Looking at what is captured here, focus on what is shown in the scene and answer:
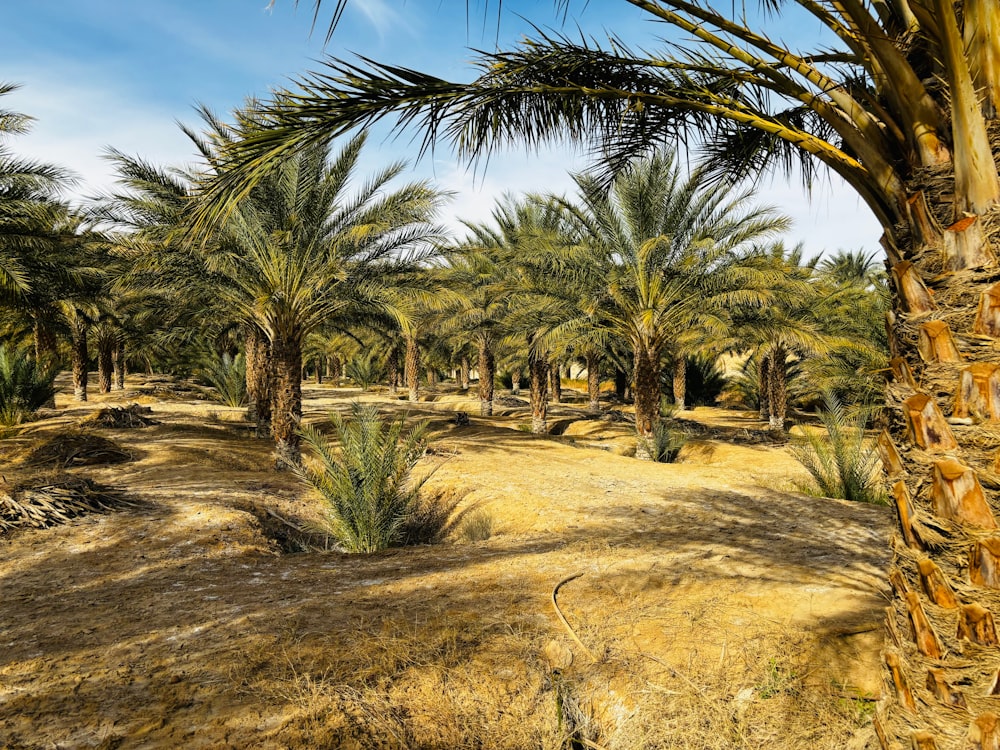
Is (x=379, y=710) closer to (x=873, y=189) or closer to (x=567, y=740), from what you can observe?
(x=567, y=740)

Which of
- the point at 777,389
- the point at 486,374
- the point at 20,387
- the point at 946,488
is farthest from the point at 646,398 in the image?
the point at 20,387

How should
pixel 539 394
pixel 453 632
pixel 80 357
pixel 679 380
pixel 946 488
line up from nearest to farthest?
pixel 946 488, pixel 453 632, pixel 539 394, pixel 80 357, pixel 679 380

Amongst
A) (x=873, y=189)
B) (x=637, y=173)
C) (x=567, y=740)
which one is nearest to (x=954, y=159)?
(x=873, y=189)

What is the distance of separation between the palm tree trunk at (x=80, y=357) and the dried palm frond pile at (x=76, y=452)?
10.5 metres

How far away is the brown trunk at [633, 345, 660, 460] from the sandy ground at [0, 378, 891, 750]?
209 inches

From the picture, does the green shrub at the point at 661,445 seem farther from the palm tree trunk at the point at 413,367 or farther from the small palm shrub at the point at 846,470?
the palm tree trunk at the point at 413,367

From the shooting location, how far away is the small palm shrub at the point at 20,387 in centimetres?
1184

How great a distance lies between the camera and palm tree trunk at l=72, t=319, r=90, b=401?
18.1 meters

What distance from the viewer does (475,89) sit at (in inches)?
139

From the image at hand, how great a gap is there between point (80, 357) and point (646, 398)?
17.5 meters

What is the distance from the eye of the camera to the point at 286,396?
10297 millimetres

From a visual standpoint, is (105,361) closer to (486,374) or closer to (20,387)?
(20,387)

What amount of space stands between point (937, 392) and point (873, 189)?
0.96 metres

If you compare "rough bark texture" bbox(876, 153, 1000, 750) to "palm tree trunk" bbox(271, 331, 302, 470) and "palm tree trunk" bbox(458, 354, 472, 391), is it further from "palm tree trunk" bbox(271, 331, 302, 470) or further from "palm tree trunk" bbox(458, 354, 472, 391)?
"palm tree trunk" bbox(458, 354, 472, 391)
